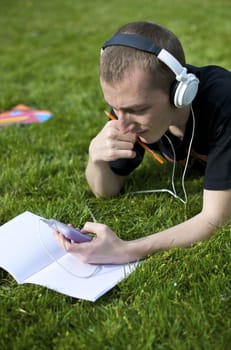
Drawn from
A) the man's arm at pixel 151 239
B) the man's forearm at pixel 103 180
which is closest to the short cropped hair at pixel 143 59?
the man's arm at pixel 151 239

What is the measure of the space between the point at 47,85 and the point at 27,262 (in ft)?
10.4

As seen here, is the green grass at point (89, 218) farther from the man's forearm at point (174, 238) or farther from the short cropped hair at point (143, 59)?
the short cropped hair at point (143, 59)

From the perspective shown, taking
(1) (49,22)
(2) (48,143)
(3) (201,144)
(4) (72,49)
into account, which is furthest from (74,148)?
(1) (49,22)

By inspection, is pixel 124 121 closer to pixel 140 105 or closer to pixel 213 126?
pixel 140 105

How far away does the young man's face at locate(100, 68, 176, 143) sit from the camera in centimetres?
231

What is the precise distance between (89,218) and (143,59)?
3.10ft

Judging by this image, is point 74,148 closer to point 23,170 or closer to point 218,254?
point 23,170

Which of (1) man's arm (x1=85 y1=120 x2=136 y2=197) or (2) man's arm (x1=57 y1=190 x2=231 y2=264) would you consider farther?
(1) man's arm (x1=85 y1=120 x2=136 y2=197)

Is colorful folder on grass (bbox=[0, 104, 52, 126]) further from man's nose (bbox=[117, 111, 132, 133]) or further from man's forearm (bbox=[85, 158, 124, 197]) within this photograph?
man's nose (bbox=[117, 111, 132, 133])

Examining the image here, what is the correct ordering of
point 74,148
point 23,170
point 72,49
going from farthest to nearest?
point 72,49 → point 74,148 → point 23,170

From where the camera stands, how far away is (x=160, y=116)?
243 cm

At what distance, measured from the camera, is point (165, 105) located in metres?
2.40

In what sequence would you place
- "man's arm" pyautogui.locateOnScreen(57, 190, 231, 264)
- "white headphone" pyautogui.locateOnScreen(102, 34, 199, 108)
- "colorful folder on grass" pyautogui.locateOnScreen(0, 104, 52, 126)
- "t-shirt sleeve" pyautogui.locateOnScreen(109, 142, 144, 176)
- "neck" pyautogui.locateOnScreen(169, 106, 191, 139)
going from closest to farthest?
"white headphone" pyautogui.locateOnScreen(102, 34, 199, 108)
"man's arm" pyautogui.locateOnScreen(57, 190, 231, 264)
"neck" pyautogui.locateOnScreen(169, 106, 191, 139)
"t-shirt sleeve" pyautogui.locateOnScreen(109, 142, 144, 176)
"colorful folder on grass" pyautogui.locateOnScreen(0, 104, 52, 126)

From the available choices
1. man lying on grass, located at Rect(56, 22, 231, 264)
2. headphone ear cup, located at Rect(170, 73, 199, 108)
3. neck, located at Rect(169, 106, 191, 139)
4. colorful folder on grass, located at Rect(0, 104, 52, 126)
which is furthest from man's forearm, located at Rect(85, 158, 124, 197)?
colorful folder on grass, located at Rect(0, 104, 52, 126)
